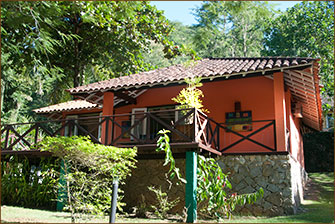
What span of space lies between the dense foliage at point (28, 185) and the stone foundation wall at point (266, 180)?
571 cm

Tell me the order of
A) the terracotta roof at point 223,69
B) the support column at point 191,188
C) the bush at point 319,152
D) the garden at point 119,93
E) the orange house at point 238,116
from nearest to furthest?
1. the garden at point 119,93
2. the support column at point 191,188
3. the orange house at point 238,116
4. the terracotta roof at point 223,69
5. the bush at point 319,152

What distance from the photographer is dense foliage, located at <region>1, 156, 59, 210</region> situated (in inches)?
423

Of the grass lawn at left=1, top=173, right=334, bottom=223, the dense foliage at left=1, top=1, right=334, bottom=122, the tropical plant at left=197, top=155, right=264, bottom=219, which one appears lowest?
the grass lawn at left=1, top=173, right=334, bottom=223

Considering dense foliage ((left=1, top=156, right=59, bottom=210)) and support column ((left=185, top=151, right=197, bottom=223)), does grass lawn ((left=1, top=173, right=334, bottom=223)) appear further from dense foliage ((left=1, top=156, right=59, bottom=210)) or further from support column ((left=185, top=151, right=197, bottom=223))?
dense foliage ((left=1, top=156, right=59, bottom=210))

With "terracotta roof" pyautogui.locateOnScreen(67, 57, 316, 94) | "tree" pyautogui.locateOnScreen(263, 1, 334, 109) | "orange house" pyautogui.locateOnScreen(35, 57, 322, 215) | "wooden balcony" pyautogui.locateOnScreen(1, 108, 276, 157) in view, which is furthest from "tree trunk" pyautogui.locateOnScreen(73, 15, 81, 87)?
"tree" pyautogui.locateOnScreen(263, 1, 334, 109)

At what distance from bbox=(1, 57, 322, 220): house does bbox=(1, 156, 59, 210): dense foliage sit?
174 centimetres

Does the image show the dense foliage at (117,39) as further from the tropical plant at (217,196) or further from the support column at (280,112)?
the tropical plant at (217,196)

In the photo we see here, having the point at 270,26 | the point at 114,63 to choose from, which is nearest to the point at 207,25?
the point at 114,63

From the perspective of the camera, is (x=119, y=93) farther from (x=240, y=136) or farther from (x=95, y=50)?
(x=95, y=50)

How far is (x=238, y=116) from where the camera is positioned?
1105cm

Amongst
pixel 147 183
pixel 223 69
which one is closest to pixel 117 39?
pixel 223 69

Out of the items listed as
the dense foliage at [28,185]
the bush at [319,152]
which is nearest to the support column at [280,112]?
the dense foliage at [28,185]

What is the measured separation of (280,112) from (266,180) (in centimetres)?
201

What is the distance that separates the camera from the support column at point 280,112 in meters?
9.35
